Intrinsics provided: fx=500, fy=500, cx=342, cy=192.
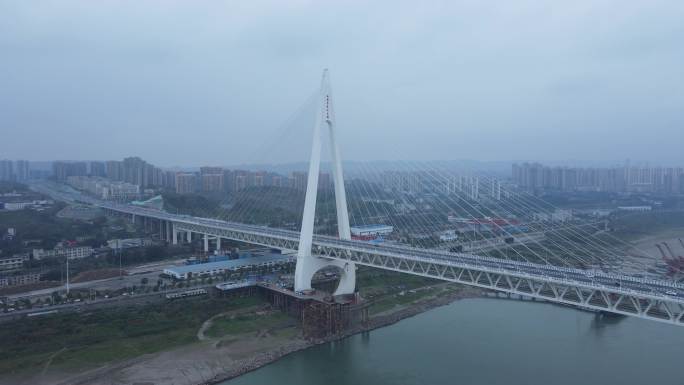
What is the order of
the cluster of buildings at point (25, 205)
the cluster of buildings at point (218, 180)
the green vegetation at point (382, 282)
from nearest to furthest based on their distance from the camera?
the green vegetation at point (382, 282)
the cluster of buildings at point (25, 205)
the cluster of buildings at point (218, 180)

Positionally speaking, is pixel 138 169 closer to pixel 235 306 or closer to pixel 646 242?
pixel 235 306

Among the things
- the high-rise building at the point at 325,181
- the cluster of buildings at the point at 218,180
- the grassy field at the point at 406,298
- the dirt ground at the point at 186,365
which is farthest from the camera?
the cluster of buildings at the point at 218,180

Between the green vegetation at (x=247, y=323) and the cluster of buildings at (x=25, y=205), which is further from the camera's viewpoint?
the cluster of buildings at (x=25, y=205)

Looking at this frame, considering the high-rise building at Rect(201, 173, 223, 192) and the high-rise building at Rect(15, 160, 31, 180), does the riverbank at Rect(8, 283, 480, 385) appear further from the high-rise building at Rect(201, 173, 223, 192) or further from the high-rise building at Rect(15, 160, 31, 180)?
the high-rise building at Rect(15, 160, 31, 180)

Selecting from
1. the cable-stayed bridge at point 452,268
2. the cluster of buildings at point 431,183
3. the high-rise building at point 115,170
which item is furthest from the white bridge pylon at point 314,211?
the high-rise building at point 115,170

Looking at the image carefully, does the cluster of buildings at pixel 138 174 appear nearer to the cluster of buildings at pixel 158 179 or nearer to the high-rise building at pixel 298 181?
the cluster of buildings at pixel 158 179

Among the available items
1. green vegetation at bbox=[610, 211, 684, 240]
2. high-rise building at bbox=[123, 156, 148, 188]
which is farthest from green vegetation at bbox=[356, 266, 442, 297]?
high-rise building at bbox=[123, 156, 148, 188]

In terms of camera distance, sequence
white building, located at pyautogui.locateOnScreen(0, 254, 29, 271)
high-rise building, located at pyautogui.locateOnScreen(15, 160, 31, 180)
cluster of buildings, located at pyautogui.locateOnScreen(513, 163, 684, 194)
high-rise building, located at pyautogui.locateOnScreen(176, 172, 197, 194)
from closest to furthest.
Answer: white building, located at pyautogui.locateOnScreen(0, 254, 29, 271)
high-rise building, located at pyautogui.locateOnScreen(176, 172, 197, 194)
cluster of buildings, located at pyautogui.locateOnScreen(513, 163, 684, 194)
high-rise building, located at pyautogui.locateOnScreen(15, 160, 31, 180)

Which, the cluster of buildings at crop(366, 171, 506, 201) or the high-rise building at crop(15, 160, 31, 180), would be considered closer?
the cluster of buildings at crop(366, 171, 506, 201)
